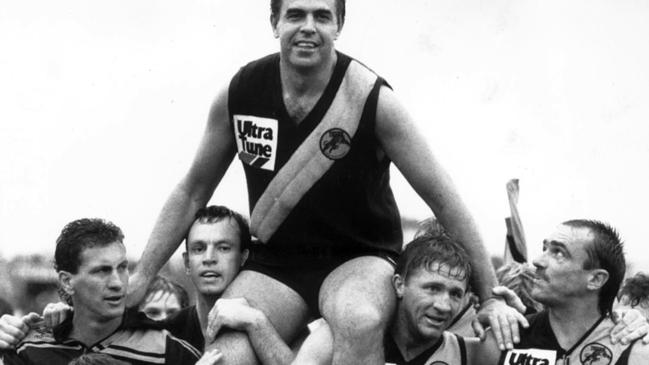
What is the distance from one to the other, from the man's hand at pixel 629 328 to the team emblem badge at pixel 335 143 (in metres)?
1.72

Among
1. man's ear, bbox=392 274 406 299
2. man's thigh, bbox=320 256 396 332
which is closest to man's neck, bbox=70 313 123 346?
man's thigh, bbox=320 256 396 332

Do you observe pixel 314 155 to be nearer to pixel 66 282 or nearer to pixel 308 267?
pixel 308 267

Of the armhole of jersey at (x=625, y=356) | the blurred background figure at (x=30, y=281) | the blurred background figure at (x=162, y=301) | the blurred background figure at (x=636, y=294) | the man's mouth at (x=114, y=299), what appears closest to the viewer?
the armhole of jersey at (x=625, y=356)

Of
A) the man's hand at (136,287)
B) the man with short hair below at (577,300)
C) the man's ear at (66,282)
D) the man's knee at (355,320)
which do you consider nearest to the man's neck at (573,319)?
the man with short hair below at (577,300)

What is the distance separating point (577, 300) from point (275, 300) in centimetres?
170

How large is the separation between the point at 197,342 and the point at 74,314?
0.70 meters

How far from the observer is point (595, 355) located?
21.1ft

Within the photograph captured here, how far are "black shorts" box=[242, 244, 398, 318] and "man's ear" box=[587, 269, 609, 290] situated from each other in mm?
1208

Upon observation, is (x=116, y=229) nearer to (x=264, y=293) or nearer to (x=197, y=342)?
(x=197, y=342)

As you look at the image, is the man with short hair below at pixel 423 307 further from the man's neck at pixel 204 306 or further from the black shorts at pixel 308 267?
the man's neck at pixel 204 306

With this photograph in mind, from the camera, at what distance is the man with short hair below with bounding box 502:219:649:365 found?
21.2 ft

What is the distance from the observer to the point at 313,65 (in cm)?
606

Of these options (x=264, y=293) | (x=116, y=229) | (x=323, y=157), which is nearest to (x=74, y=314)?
(x=116, y=229)

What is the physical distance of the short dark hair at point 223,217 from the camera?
685 cm
